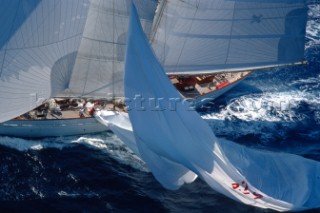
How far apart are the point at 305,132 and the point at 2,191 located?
801 inches

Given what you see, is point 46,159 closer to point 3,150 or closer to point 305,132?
point 3,150

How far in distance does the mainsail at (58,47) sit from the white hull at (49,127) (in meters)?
2.11

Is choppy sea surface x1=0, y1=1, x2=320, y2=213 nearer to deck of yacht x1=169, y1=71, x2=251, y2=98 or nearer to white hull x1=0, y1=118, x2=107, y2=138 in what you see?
white hull x1=0, y1=118, x2=107, y2=138

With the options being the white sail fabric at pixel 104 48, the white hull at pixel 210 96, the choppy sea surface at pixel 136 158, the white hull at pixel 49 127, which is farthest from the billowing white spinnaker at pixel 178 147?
the white hull at pixel 210 96

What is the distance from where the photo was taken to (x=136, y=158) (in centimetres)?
2964

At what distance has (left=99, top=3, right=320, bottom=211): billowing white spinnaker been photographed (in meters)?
22.8

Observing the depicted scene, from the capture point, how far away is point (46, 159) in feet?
93.6

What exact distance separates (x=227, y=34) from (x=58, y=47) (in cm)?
1175

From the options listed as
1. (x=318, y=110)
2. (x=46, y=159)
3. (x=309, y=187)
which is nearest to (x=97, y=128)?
(x=46, y=159)

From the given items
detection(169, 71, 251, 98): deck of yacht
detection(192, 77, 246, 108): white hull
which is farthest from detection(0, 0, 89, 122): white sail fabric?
detection(192, 77, 246, 108): white hull

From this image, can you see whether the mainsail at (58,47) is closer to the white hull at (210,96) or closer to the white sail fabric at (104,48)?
the white sail fabric at (104,48)

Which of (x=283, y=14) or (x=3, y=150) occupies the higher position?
(x=283, y=14)

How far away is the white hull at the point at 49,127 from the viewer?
29.5 meters

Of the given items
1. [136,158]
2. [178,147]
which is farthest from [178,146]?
[136,158]
